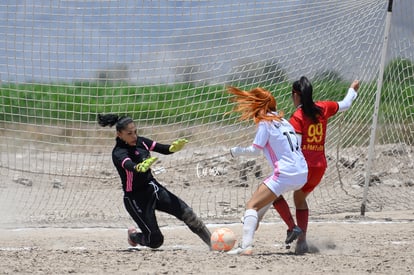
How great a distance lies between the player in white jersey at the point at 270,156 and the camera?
7070 mm

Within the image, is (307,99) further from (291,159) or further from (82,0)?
(82,0)

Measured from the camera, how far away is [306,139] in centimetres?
763

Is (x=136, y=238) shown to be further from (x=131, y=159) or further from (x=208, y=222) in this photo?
(x=208, y=222)

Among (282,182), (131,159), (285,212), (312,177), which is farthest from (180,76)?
(282,182)

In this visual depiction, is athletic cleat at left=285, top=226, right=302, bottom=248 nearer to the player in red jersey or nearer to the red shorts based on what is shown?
the player in red jersey

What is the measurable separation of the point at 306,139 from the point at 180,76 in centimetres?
304

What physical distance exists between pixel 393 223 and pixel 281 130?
3.32 metres

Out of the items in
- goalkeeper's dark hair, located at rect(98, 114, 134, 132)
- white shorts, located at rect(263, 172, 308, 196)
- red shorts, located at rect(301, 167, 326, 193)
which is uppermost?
goalkeeper's dark hair, located at rect(98, 114, 134, 132)

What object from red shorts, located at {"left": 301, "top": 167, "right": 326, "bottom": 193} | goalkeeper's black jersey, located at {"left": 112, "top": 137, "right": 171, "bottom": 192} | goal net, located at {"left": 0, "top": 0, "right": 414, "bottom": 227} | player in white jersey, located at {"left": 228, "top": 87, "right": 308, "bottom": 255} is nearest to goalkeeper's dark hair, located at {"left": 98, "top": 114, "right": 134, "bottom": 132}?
goalkeeper's black jersey, located at {"left": 112, "top": 137, "right": 171, "bottom": 192}

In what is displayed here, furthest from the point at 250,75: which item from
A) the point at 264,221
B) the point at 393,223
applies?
the point at 393,223

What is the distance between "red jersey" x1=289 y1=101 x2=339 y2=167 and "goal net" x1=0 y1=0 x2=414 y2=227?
2.67 metres

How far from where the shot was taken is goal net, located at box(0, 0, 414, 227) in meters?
10.1

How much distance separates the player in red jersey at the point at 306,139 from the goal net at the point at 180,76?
269 centimetres

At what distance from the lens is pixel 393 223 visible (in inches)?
388
